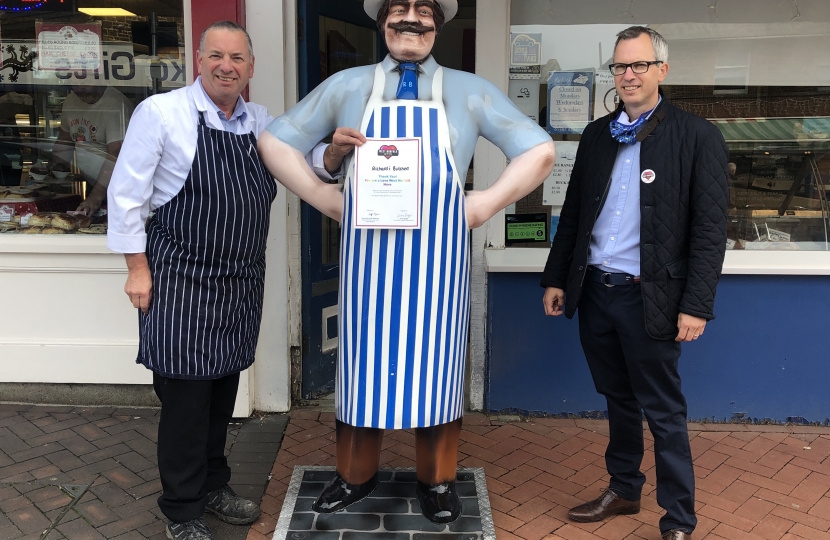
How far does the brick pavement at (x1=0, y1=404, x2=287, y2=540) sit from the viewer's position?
3047 millimetres

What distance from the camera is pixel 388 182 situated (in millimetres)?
2543

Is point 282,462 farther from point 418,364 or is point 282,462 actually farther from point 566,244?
point 566,244

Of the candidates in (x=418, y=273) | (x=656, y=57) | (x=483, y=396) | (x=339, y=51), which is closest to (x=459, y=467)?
(x=483, y=396)

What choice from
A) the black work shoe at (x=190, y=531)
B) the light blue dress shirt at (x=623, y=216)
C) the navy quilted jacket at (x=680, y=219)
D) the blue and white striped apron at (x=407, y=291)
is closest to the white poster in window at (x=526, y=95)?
the light blue dress shirt at (x=623, y=216)

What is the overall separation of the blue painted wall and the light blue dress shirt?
1233 millimetres

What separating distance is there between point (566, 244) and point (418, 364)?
2.83 ft

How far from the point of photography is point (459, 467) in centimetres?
357

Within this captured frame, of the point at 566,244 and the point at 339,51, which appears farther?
the point at 339,51

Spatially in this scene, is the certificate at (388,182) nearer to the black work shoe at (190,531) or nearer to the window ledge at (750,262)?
the black work shoe at (190,531)

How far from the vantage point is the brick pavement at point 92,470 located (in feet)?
10.00

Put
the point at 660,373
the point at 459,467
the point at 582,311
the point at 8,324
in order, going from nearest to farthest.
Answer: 1. the point at 660,373
2. the point at 582,311
3. the point at 459,467
4. the point at 8,324

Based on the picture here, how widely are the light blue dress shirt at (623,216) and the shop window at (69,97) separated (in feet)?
8.25

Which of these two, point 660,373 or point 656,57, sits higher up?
point 656,57

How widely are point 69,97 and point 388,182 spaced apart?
8.66 feet
